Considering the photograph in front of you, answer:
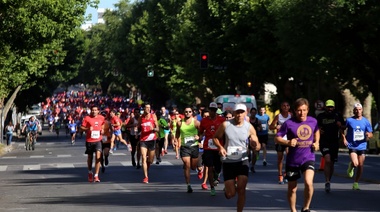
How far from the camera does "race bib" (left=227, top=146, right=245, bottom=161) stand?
16141 mm

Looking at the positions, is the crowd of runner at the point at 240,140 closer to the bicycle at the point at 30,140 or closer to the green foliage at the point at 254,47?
the green foliage at the point at 254,47

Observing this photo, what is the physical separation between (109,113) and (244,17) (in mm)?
31607

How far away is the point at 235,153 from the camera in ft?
53.1

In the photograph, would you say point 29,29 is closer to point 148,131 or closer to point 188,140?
point 148,131

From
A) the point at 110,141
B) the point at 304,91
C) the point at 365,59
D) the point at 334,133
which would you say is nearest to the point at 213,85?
the point at 304,91

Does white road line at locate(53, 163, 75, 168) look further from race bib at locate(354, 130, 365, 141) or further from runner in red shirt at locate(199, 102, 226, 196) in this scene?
race bib at locate(354, 130, 365, 141)

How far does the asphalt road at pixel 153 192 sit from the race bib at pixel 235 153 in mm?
2285

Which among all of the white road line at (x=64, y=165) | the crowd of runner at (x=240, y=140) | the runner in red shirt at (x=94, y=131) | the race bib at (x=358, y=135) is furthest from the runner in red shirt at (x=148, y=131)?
the white road line at (x=64, y=165)

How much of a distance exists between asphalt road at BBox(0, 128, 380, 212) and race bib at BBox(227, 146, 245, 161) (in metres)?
2.28

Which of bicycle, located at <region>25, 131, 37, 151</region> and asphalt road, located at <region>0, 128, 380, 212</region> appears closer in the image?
asphalt road, located at <region>0, 128, 380, 212</region>

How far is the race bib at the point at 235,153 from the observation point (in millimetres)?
16141

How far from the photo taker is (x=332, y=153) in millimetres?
22750

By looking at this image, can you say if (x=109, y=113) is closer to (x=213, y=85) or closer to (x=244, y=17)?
(x=244, y=17)

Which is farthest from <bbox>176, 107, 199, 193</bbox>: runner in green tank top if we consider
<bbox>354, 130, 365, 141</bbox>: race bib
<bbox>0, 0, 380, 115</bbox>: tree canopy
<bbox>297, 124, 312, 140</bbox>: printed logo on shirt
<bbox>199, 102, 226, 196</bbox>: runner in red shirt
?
<bbox>0, 0, 380, 115</bbox>: tree canopy
